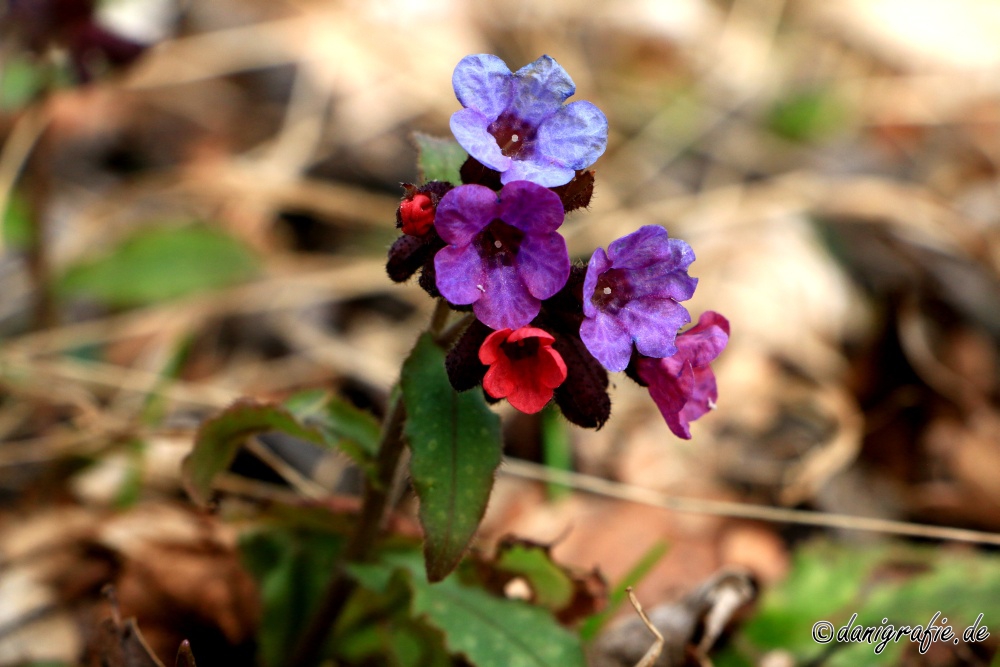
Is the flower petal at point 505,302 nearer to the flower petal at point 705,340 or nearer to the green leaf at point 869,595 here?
the flower petal at point 705,340

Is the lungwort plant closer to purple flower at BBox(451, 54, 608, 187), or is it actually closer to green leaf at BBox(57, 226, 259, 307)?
purple flower at BBox(451, 54, 608, 187)

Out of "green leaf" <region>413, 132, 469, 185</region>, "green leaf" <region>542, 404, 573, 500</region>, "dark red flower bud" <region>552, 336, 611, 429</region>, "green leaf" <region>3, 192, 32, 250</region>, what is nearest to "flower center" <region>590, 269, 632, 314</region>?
"dark red flower bud" <region>552, 336, 611, 429</region>

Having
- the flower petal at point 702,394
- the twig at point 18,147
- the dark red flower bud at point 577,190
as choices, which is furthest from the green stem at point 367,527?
the twig at point 18,147

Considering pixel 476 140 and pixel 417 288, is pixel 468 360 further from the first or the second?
pixel 417 288

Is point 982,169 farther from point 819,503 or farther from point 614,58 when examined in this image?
point 819,503

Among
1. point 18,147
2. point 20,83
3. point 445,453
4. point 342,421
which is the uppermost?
point 445,453

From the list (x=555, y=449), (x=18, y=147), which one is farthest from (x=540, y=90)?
(x=18, y=147)

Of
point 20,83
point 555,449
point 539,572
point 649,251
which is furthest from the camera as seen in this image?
point 20,83
